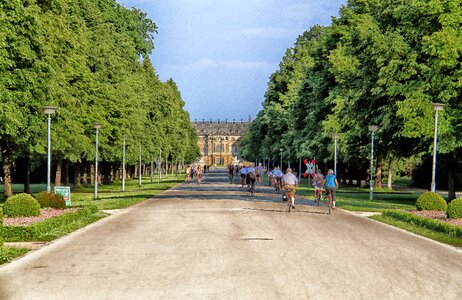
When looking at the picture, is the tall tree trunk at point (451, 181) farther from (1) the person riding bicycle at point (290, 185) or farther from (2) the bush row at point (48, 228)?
(2) the bush row at point (48, 228)

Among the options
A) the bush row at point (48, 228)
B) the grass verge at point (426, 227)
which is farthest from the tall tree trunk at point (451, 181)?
the bush row at point (48, 228)

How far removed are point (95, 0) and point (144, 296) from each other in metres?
57.7

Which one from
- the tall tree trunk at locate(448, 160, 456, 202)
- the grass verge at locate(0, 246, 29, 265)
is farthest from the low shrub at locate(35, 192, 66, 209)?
the tall tree trunk at locate(448, 160, 456, 202)

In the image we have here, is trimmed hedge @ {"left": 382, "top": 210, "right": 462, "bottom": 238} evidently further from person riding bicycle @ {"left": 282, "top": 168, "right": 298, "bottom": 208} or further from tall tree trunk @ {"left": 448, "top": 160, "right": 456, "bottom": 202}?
tall tree trunk @ {"left": 448, "top": 160, "right": 456, "bottom": 202}

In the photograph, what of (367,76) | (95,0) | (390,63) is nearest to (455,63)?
(390,63)

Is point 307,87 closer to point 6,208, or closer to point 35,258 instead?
point 6,208

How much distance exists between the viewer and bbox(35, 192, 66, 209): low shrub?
91.8ft

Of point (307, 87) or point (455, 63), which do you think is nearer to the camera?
point (455, 63)

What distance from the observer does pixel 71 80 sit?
4681 centimetres

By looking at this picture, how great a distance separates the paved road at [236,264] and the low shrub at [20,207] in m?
2.20

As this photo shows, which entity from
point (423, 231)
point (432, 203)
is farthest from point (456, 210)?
point (432, 203)

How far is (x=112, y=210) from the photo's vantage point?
32062 mm

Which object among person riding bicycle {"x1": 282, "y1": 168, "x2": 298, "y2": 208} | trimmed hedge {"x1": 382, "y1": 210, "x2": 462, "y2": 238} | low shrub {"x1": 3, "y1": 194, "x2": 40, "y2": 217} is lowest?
trimmed hedge {"x1": 382, "y1": 210, "x2": 462, "y2": 238}

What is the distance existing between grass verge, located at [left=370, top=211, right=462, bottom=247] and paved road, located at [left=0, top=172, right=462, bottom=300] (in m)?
0.69
